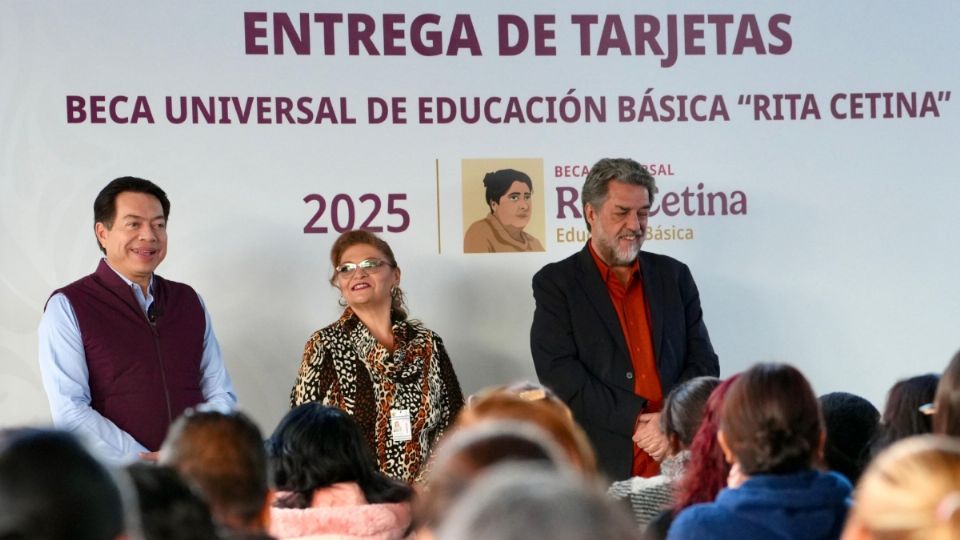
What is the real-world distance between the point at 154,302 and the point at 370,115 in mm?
1257

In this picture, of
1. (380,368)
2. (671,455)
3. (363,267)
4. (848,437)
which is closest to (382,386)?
(380,368)

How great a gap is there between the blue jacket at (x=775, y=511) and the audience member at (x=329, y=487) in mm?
806

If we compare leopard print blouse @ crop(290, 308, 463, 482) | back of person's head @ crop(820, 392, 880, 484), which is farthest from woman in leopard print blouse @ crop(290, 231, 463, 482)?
back of person's head @ crop(820, 392, 880, 484)

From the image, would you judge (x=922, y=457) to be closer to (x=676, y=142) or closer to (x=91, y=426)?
(x=91, y=426)

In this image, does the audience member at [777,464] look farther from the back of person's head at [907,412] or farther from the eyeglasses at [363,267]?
the eyeglasses at [363,267]

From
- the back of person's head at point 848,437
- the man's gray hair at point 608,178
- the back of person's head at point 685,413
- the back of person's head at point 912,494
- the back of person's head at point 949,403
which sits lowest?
the back of person's head at point 848,437

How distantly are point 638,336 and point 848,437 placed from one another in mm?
1387

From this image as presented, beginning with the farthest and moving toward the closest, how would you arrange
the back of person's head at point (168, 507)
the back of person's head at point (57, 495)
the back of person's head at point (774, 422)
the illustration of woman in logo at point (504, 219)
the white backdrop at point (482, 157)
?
the illustration of woman in logo at point (504, 219)
the white backdrop at point (482, 157)
the back of person's head at point (774, 422)
the back of person's head at point (168, 507)
the back of person's head at point (57, 495)

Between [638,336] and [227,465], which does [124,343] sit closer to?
[638,336]

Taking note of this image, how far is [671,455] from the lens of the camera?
350cm

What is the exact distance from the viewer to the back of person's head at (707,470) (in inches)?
115

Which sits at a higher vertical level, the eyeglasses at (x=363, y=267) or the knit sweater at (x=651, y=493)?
the eyeglasses at (x=363, y=267)

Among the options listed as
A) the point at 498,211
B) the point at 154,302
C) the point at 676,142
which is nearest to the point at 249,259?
the point at 154,302

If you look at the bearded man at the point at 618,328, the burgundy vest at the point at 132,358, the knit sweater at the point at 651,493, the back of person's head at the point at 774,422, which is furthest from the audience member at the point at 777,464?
the burgundy vest at the point at 132,358
